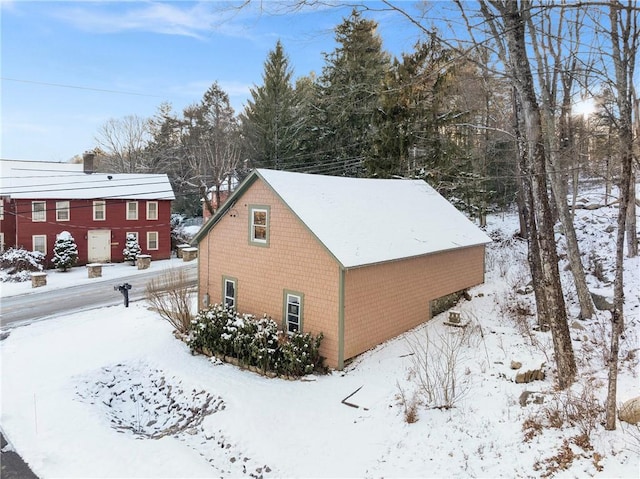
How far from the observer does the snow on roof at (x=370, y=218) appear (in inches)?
451

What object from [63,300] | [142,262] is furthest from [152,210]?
[63,300]

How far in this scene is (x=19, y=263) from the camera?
2472 cm

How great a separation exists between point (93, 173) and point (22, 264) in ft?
29.7

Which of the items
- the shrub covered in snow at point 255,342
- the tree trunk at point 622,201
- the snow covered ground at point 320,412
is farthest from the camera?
the shrub covered in snow at point 255,342

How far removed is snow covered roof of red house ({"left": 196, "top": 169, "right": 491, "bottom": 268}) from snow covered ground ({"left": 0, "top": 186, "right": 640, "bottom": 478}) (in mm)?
2828

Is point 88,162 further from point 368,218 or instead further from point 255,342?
point 255,342

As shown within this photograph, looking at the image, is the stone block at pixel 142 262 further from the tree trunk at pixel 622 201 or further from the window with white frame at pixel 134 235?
the tree trunk at pixel 622 201

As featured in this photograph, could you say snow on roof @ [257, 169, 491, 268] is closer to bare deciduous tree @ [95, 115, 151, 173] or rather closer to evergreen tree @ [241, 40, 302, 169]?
evergreen tree @ [241, 40, 302, 169]

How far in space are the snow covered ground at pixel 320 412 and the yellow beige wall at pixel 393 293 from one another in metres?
0.48

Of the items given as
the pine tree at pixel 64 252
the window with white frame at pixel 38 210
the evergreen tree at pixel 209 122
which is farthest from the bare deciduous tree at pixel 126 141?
the pine tree at pixel 64 252

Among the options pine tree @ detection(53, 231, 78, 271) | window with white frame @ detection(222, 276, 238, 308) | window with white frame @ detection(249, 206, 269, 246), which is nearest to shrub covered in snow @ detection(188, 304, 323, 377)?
window with white frame @ detection(222, 276, 238, 308)

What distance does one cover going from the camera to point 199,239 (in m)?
14.5

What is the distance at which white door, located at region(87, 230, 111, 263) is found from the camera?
28609mm

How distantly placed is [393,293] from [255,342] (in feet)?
14.3
